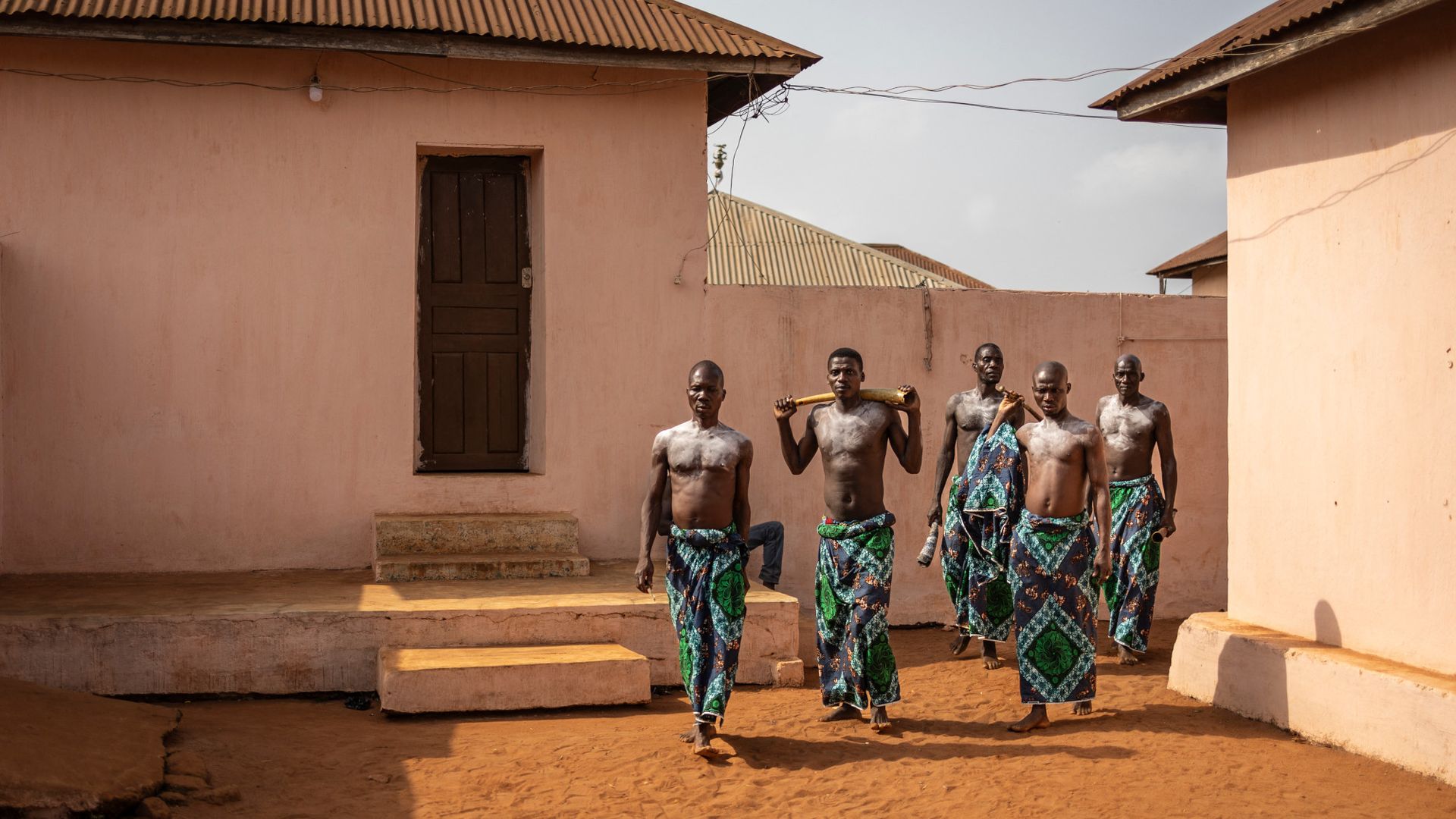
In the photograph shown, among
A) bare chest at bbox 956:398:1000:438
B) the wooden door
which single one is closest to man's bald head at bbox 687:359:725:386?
bare chest at bbox 956:398:1000:438

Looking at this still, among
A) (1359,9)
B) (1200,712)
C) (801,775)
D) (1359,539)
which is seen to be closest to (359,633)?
(801,775)

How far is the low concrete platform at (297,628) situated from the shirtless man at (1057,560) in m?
1.59

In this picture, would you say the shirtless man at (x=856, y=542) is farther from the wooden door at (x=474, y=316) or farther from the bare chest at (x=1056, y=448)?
the wooden door at (x=474, y=316)

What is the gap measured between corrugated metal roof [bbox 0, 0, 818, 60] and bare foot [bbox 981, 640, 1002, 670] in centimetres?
410

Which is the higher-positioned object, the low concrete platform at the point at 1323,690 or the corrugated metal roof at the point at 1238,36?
the corrugated metal roof at the point at 1238,36

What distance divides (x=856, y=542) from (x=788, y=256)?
925 inches

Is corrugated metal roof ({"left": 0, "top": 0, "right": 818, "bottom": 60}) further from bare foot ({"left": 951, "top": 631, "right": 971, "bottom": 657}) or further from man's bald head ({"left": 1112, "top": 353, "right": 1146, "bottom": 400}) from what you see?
bare foot ({"left": 951, "top": 631, "right": 971, "bottom": 657})

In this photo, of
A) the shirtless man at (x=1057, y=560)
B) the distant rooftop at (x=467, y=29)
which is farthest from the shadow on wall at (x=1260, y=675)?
the distant rooftop at (x=467, y=29)

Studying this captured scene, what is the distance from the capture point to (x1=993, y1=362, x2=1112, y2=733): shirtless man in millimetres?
6656

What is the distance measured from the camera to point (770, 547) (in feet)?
30.8

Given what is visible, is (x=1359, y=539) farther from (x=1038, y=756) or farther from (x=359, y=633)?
(x=359, y=633)

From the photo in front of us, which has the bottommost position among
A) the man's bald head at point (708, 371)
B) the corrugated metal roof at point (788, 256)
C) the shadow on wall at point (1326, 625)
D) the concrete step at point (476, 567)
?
the shadow on wall at point (1326, 625)

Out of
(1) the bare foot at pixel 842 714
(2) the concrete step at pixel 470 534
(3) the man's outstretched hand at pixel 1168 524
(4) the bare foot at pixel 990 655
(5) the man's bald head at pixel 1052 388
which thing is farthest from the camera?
(2) the concrete step at pixel 470 534

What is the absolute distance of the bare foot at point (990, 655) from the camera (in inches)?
325
